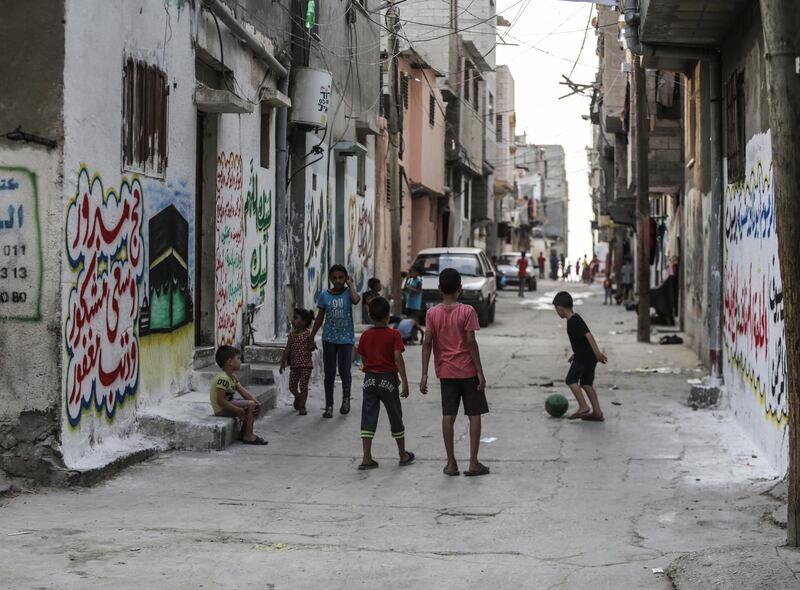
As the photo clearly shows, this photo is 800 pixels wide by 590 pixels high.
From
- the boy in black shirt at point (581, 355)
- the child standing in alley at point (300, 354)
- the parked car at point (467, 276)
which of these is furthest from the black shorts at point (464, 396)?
the parked car at point (467, 276)

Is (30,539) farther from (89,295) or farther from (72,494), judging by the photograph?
(89,295)

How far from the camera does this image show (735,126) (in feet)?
40.4

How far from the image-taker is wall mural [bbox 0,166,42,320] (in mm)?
8516

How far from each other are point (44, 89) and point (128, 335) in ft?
8.10

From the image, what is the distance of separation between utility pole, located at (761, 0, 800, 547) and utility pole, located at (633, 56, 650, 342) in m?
15.5

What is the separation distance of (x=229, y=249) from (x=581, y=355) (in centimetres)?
449

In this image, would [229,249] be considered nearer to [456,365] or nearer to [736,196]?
[456,365]

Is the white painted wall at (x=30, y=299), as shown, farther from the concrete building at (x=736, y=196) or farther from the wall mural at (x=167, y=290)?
the concrete building at (x=736, y=196)

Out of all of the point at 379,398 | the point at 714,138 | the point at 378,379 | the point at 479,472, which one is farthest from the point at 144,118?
the point at 714,138

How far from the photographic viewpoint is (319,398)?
14312 mm

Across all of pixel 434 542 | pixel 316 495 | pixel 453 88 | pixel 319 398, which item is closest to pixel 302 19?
pixel 319 398

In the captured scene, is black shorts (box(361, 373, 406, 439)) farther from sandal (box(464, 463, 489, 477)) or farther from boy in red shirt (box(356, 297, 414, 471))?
sandal (box(464, 463, 489, 477))

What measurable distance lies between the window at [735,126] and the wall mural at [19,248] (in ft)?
22.9

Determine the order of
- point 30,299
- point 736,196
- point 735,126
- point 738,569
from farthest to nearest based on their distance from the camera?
point 735,126 < point 736,196 < point 30,299 < point 738,569
